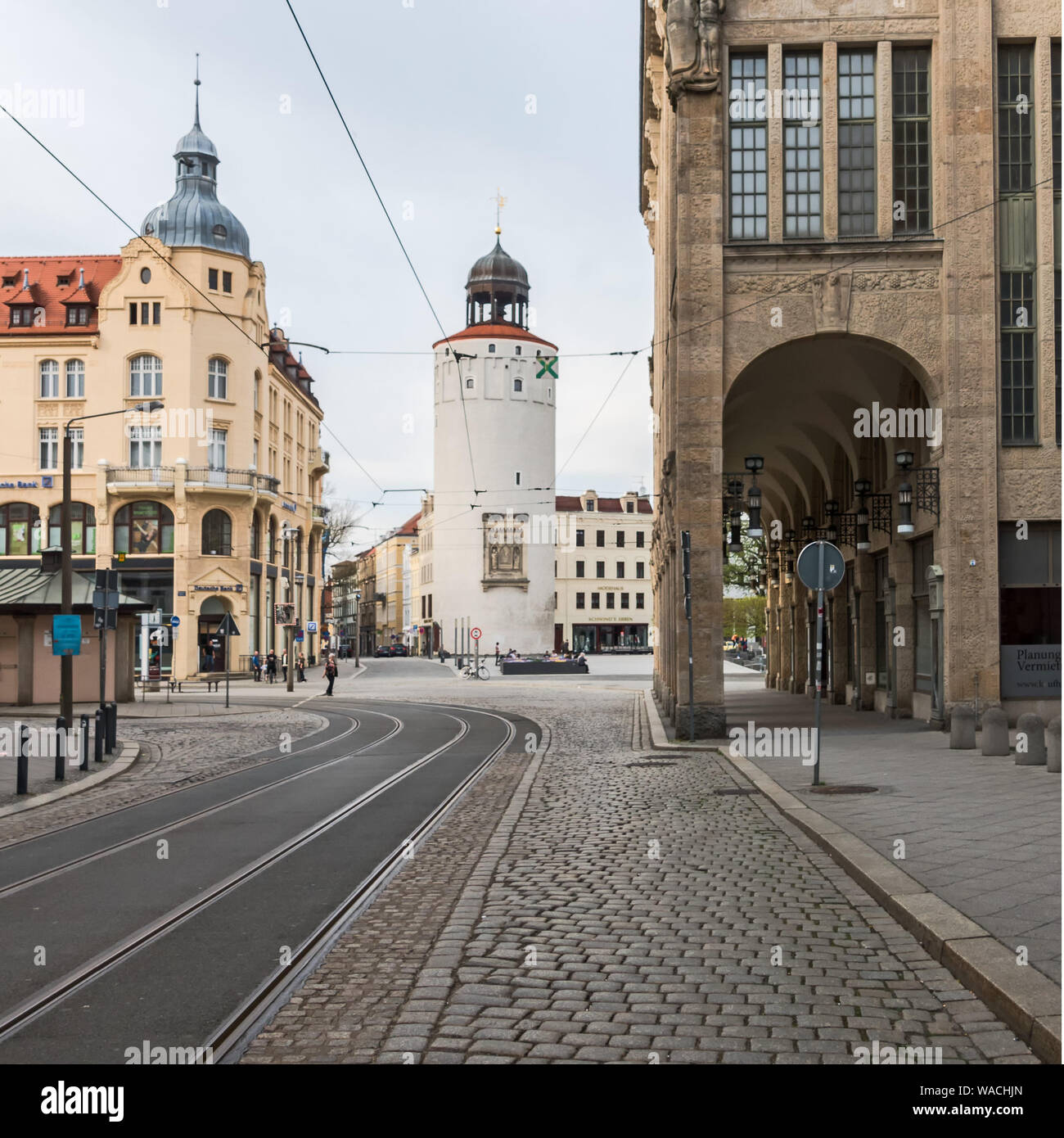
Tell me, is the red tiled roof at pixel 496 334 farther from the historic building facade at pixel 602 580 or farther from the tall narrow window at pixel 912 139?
the tall narrow window at pixel 912 139

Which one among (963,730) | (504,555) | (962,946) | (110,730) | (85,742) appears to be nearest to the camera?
(962,946)

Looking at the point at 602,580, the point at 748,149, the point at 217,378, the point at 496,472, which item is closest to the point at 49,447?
the point at 217,378

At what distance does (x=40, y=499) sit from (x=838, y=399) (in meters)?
40.3

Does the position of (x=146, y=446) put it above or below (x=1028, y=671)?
above

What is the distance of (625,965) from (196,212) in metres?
58.0

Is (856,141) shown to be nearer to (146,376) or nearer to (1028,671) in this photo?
(1028,671)

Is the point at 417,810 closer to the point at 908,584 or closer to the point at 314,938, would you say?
the point at 314,938

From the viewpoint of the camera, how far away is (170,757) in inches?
811

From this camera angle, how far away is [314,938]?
7.41 meters

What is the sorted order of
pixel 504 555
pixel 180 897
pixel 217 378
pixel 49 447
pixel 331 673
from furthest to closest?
pixel 504 555 → pixel 217 378 → pixel 49 447 → pixel 331 673 → pixel 180 897

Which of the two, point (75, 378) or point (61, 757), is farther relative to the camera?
point (75, 378)

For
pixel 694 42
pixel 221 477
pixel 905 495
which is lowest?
pixel 905 495

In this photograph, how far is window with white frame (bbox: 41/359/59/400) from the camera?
57969 millimetres

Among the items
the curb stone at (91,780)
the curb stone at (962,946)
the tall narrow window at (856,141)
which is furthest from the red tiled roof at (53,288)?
the curb stone at (962,946)
